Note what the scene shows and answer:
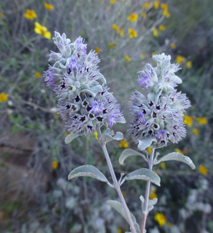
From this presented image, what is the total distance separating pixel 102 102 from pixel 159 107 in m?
0.23

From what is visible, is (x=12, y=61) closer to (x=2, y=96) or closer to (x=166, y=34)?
(x=2, y=96)

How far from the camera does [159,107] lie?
1.01 metres

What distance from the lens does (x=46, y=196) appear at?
2453mm

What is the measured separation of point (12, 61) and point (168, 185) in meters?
2.01

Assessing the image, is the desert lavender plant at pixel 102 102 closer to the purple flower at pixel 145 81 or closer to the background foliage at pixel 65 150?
the purple flower at pixel 145 81

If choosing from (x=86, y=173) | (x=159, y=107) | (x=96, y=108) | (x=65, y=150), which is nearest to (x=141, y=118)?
(x=159, y=107)

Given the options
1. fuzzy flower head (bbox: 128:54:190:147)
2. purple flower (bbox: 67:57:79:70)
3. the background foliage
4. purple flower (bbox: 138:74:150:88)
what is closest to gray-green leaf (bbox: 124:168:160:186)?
fuzzy flower head (bbox: 128:54:190:147)

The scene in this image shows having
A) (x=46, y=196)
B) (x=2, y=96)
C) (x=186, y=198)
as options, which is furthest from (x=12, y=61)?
(x=186, y=198)

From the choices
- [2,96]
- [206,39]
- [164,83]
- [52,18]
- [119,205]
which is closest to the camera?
[164,83]

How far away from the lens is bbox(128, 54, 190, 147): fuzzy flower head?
1020 millimetres

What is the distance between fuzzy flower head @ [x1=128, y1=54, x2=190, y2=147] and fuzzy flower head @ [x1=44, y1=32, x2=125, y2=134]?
11cm

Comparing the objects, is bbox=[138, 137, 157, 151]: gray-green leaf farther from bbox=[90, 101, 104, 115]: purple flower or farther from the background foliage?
the background foliage

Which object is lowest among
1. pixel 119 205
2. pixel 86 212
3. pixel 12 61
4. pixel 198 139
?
pixel 119 205

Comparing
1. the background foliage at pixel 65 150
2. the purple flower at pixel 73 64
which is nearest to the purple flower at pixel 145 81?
the purple flower at pixel 73 64
